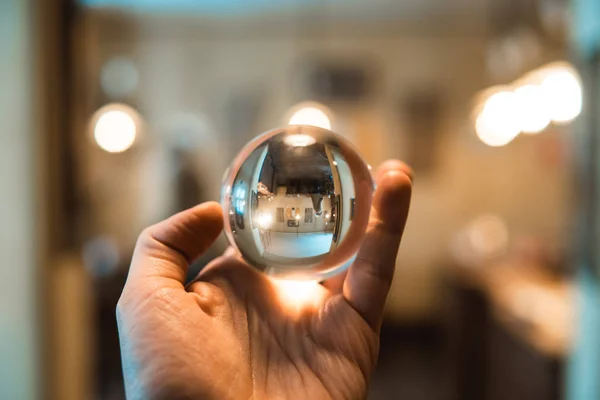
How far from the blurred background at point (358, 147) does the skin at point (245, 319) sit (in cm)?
17

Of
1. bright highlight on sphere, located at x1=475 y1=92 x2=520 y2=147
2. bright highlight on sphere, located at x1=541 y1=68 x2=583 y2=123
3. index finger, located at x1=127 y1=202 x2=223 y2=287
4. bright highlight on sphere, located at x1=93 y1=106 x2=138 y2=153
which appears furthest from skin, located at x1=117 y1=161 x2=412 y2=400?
bright highlight on sphere, located at x1=475 y1=92 x2=520 y2=147

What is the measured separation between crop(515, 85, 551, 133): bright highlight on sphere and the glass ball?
215cm

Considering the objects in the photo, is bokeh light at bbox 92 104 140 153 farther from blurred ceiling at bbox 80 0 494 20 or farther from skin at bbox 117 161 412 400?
blurred ceiling at bbox 80 0 494 20

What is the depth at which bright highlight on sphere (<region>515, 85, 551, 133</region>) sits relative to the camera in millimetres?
2449

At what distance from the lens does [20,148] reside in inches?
65.3

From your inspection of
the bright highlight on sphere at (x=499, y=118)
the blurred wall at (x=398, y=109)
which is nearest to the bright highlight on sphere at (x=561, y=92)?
the bright highlight on sphere at (x=499, y=118)

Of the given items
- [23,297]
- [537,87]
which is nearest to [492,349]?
[537,87]

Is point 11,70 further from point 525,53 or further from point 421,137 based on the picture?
point 421,137

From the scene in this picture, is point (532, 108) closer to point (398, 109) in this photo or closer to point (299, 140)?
point (398, 109)

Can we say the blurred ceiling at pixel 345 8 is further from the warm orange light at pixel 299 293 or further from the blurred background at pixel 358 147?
the warm orange light at pixel 299 293

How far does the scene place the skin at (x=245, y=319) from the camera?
599 mm

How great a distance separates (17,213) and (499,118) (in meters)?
2.49

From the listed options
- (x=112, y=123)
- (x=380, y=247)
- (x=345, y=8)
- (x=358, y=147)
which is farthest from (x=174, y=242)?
(x=345, y=8)

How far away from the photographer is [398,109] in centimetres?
411
